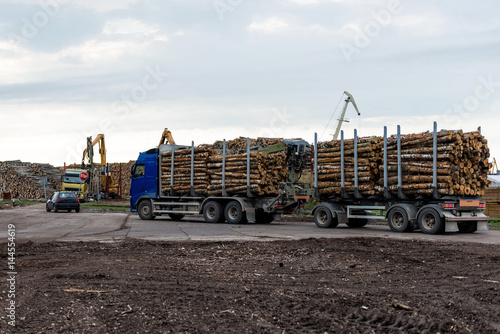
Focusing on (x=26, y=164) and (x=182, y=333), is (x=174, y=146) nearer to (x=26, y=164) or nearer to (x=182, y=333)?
(x=182, y=333)

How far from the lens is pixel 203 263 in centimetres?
1039

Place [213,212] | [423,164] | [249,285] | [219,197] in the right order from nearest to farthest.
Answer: [249,285]
[423,164]
[219,197]
[213,212]

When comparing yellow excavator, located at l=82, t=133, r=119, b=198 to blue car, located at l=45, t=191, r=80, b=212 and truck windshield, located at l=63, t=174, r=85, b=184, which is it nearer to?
truck windshield, located at l=63, t=174, r=85, b=184

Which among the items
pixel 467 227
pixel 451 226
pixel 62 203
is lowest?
pixel 467 227

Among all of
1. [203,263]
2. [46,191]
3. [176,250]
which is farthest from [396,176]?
[46,191]

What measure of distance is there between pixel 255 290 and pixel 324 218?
14749 mm

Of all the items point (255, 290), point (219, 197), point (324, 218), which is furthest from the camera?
point (219, 197)

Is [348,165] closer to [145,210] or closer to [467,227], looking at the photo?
[467,227]

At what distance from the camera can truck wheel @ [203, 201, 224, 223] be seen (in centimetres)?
2491

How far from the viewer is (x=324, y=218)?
22.0 m

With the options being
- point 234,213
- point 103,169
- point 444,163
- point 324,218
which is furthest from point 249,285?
point 103,169

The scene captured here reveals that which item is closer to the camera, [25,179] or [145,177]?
[145,177]

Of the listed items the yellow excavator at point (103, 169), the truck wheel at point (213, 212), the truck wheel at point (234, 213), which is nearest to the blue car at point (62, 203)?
the truck wheel at point (213, 212)

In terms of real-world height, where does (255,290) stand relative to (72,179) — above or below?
below
